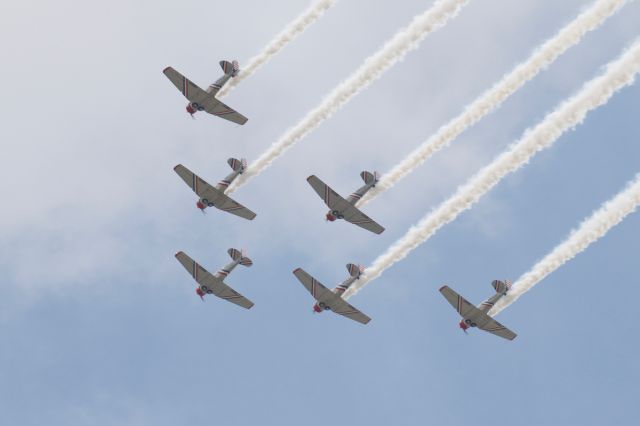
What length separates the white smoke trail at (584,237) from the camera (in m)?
53.9

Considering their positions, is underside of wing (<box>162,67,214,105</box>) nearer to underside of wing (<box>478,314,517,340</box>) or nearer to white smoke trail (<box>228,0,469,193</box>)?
white smoke trail (<box>228,0,469,193</box>)

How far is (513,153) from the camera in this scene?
57344 mm

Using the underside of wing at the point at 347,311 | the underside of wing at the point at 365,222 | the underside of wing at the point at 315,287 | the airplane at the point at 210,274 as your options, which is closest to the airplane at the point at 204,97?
the underside of wing at the point at 365,222

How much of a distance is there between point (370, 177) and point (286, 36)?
866 centimetres

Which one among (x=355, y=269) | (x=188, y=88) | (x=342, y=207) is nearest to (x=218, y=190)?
(x=188, y=88)

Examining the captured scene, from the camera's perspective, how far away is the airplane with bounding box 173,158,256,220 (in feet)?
232

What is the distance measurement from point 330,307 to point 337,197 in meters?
6.27

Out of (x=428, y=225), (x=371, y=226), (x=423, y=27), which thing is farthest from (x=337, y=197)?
(x=423, y=27)

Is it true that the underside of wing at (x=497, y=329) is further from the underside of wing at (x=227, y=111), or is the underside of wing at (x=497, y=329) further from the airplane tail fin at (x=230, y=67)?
the airplane tail fin at (x=230, y=67)

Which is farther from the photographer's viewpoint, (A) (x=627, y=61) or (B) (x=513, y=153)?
(B) (x=513, y=153)

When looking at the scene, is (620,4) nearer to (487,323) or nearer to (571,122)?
(571,122)

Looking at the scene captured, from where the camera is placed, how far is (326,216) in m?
69.5

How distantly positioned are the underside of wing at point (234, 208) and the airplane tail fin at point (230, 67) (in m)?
7.58

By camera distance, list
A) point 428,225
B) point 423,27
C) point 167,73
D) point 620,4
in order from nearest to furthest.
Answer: point 620,4 → point 423,27 → point 428,225 → point 167,73
